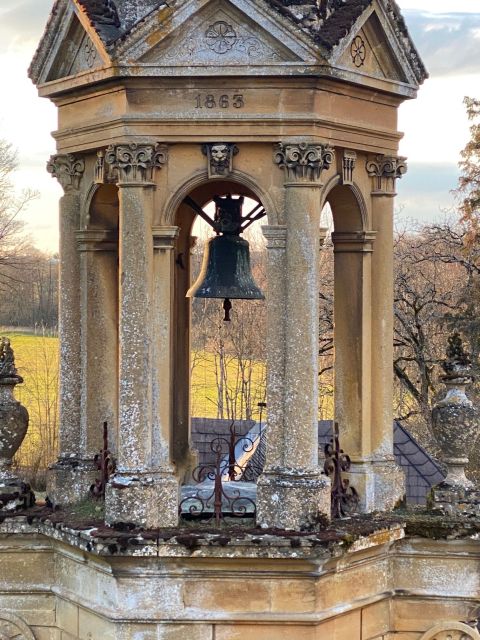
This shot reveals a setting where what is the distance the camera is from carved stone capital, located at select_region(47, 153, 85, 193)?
31.7 feet

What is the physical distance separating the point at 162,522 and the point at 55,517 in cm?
106

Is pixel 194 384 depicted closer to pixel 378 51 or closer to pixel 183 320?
pixel 183 320

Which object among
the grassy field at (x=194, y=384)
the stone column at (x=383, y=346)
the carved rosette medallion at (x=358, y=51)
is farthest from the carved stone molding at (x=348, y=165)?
the grassy field at (x=194, y=384)

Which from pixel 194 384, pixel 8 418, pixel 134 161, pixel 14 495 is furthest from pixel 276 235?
pixel 194 384

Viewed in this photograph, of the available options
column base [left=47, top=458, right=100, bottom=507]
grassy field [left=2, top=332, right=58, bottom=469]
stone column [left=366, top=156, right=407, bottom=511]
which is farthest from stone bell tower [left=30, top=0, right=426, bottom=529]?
grassy field [left=2, top=332, right=58, bottom=469]

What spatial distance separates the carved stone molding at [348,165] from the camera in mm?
9195

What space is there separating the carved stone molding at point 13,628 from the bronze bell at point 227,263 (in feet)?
9.66

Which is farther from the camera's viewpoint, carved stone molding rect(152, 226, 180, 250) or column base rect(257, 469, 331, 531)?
carved stone molding rect(152, 226, 180, 250)

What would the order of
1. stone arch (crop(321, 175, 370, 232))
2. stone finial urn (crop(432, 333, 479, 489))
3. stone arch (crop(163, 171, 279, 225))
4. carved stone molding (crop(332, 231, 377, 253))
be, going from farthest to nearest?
carved stone molding (crop(332, 231, 377, 253))
stone arch (crop(321, 175, 370, 232))
stone finial urn (crop(432, 333, 479, 489))
stone arch (crop(163, 171, 279, 225))

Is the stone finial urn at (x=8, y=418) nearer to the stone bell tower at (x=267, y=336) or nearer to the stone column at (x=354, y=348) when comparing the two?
the stone bell tower at (x=267, y=336)

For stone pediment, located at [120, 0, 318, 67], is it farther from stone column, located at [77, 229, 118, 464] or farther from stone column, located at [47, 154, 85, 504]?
stone column, located at [77, 229, 118, 464]

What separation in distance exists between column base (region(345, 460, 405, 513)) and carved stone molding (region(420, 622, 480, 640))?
3.34ft

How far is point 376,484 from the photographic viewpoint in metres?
9.72

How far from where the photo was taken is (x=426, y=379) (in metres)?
31.6
